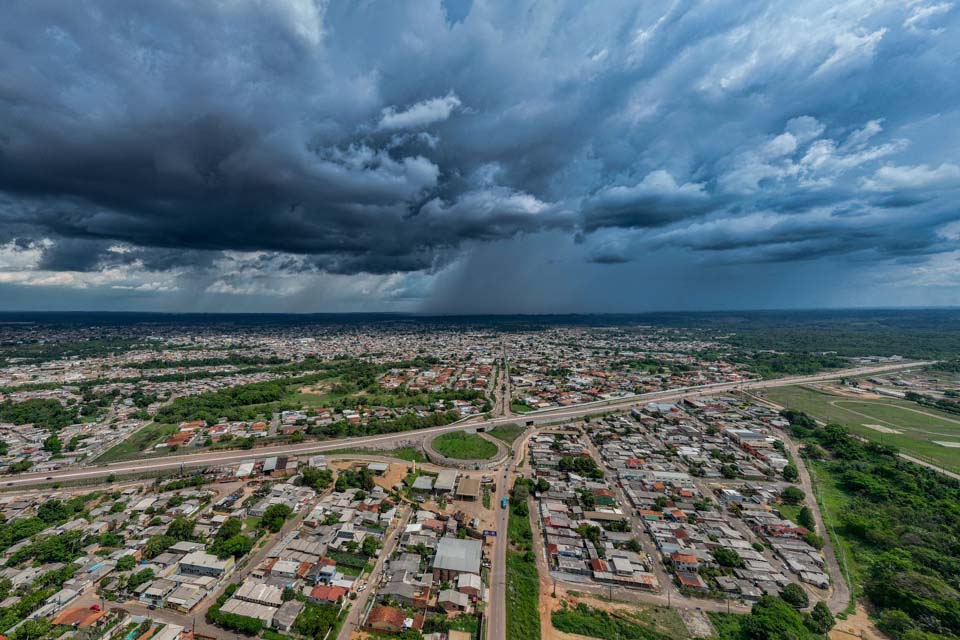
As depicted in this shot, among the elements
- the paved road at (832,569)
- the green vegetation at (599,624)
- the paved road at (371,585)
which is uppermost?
the paved road at (371,585)

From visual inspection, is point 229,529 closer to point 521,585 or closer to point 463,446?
point 521,585

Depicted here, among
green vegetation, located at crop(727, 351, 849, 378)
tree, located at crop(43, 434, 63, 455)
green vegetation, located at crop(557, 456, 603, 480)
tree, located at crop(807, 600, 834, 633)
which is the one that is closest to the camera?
tree, located at crop(807, 600, 834, 633)

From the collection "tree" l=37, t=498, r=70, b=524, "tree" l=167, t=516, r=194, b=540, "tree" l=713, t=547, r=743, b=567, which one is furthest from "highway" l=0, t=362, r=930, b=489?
"tree" l=713, t=547, r=743, b=567

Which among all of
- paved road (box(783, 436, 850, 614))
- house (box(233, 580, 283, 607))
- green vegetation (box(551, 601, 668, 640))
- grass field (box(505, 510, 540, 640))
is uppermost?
house (box(233, 580, 283, 607))

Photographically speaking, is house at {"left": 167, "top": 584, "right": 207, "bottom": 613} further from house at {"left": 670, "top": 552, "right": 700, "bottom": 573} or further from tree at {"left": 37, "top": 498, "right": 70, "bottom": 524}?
house at {"left": 670, "top": 552, "right": 700, "bottom": 573}

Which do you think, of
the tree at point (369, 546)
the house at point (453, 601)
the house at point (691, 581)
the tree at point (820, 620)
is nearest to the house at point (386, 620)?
the house at point (453, 601)

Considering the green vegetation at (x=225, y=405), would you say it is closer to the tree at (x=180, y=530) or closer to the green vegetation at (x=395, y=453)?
the green vegetation at (x=395, y=453)
